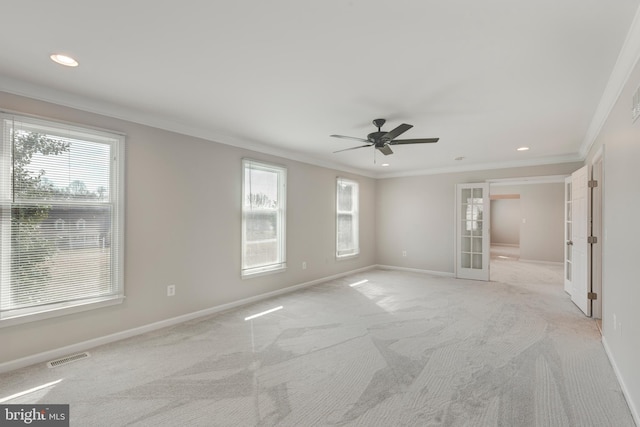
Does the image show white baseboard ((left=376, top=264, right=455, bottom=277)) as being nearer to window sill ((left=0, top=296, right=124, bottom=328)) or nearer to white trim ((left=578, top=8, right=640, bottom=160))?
white trim ((left=578, top=8, right=640, bottom=160))

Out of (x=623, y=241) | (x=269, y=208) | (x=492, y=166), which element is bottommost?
(x=623, y=241)

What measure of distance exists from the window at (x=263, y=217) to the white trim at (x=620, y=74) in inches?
162

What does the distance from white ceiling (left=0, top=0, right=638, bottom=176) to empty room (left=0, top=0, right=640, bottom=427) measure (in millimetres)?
18

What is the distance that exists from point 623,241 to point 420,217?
188 inches

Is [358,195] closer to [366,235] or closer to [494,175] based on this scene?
[366,235]

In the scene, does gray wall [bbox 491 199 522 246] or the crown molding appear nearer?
the crown molding

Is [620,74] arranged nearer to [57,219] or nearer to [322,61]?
[322,61]

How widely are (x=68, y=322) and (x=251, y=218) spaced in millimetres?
2470

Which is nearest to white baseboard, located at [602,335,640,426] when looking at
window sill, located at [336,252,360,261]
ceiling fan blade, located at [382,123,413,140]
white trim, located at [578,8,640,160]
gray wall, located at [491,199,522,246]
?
white trim, located at [578,8,640,160]

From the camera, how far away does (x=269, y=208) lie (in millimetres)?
4988

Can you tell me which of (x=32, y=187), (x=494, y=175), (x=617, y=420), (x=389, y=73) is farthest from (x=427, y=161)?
(x=32, y=187)

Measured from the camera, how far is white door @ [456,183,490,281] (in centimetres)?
620

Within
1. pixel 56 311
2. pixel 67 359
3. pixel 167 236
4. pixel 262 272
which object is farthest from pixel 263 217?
pixel 67 359

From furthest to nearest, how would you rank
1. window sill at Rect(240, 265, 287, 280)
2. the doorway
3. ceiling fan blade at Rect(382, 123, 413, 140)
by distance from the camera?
the doorway → window sill at Rect(240, 265, 287, 280) → ceiling fan blade at Rect(382, 123, 413, 140)
